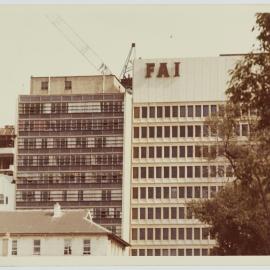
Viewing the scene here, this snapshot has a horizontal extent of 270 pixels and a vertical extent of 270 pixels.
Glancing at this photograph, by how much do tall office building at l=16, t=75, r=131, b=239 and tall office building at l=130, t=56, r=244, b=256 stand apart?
2.36m

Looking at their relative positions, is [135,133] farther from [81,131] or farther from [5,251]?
[5,251]

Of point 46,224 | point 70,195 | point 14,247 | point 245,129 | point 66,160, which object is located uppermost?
point 66,160

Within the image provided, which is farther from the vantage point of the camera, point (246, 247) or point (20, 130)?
point (20, 130)

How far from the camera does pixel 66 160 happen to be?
90250 mm

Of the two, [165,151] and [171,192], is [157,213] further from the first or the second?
[165,151]

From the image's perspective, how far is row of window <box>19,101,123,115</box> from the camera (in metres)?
90.1

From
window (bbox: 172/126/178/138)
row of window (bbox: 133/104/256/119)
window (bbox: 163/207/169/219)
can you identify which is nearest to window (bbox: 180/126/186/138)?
window (bbox: 172/126/178/138)

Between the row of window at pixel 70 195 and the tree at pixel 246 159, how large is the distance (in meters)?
47.0

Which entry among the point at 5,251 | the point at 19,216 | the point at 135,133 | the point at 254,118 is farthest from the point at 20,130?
the point at 254,118

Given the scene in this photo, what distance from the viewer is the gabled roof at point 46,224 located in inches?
2237

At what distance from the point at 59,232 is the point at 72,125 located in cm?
3426

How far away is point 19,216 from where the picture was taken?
5897 centimetres

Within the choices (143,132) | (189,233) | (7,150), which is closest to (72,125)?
(7,150)

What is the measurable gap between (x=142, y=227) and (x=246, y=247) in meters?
55.0
